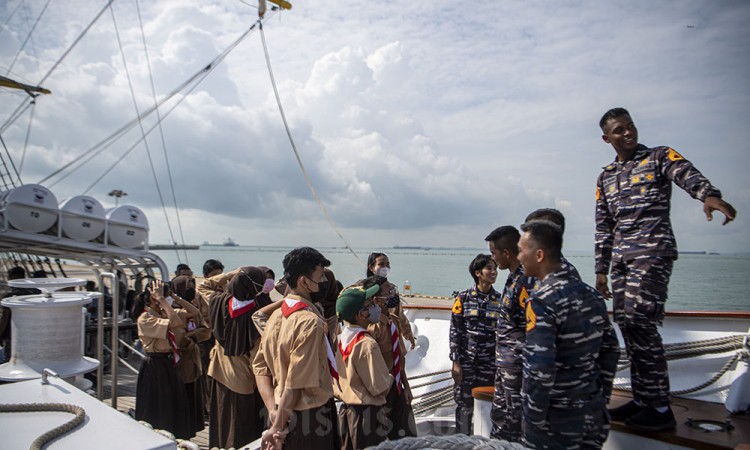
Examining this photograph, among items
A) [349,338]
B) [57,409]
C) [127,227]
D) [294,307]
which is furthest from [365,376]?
[127,227]

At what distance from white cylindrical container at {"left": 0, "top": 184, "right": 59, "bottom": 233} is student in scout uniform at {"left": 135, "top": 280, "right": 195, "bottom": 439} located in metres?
8.46

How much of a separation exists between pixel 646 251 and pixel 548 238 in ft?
2.51

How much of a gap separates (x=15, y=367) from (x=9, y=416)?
1.82m

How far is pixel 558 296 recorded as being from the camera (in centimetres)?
226

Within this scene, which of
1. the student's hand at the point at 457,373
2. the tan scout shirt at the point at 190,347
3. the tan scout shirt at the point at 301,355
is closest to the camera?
the tan scout shirt at the point at 301,355

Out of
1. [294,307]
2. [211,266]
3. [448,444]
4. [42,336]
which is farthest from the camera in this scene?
[211,266]

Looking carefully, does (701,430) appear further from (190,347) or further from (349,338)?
(190,347)

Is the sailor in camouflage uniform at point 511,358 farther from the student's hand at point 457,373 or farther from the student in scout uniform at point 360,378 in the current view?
the student's hand at point 457,373

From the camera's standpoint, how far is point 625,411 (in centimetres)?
280

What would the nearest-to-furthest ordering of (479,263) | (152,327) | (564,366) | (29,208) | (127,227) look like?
(564,366) → (479,263) → (152,327) → (29,208) → (127,227)

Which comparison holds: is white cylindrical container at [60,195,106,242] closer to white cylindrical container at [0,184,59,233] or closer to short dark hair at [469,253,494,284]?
white cylindrical container at [0,184,59,233]

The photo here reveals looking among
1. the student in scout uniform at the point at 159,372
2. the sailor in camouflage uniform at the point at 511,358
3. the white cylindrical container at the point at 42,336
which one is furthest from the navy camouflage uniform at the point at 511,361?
A: the student in scout uniform at the point at 159,372

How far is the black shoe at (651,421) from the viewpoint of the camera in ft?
8.55

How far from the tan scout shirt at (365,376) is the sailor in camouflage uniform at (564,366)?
4.36 ft
